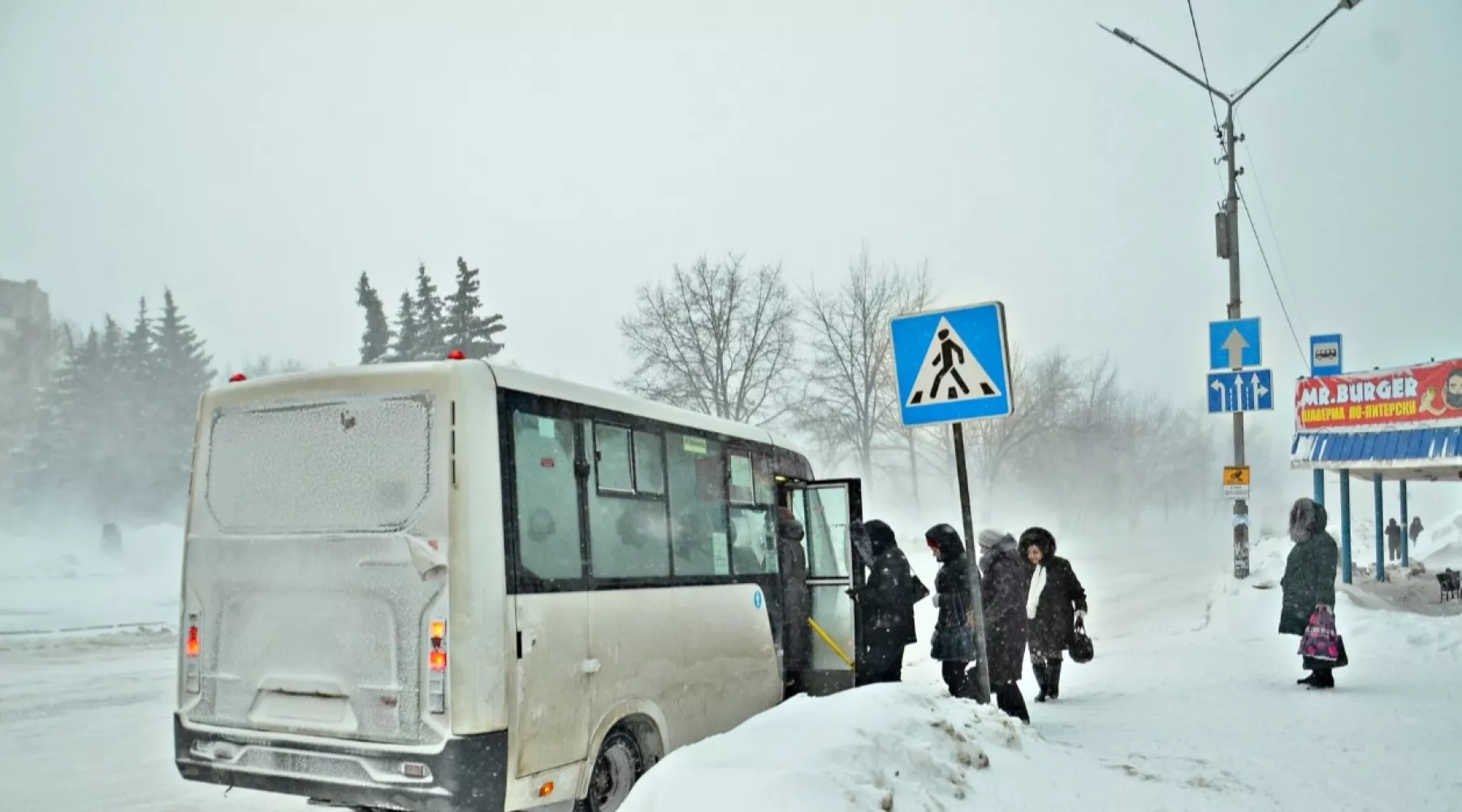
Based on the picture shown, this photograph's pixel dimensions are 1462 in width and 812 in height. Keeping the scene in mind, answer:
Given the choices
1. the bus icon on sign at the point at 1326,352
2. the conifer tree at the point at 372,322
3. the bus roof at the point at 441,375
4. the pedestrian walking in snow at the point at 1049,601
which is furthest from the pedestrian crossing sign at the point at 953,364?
the conifer tree at the point at 372,322

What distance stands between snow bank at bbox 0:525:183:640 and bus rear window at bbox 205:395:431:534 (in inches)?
613

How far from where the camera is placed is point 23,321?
71.1 metres

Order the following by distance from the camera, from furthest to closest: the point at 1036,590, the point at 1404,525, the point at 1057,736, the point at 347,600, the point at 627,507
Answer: the point at 1404,525 < the point at 1036,590 < the point at 1057,736 < the point at 627,507 < the point at 347,600

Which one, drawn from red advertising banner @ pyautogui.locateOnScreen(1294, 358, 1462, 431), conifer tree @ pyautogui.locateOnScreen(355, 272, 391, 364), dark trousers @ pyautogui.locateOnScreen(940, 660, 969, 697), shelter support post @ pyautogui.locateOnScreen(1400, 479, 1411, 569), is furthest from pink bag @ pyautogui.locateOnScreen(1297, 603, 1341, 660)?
conifer tree @ pyautogui.locateOnScreen(355, 272, 391, 364)

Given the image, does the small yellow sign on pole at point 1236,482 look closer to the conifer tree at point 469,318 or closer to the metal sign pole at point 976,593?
the metal sign pole at point 976,593

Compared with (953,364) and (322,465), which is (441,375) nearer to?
(322,465)

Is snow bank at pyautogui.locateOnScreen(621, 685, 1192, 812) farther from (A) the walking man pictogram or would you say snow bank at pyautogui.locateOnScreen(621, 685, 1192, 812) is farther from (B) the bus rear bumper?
(A) the walking man pictogram

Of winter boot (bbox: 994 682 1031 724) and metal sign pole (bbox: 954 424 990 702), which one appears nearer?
metal sign pole (bbox: 954 424 990 702)

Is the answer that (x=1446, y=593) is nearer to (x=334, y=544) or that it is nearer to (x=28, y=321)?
(x=334, y=544)

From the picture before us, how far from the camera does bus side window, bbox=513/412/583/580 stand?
5.89 metres

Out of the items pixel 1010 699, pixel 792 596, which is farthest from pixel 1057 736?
pixel 792 596

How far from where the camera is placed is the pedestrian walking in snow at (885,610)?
9.78 m

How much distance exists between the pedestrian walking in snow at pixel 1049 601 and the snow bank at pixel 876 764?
3.40 m

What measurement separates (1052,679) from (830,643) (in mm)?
2644
